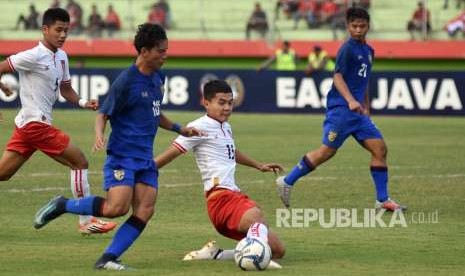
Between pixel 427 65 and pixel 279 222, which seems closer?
pixel 279 222

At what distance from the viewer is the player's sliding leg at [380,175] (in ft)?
Answer: 44.1

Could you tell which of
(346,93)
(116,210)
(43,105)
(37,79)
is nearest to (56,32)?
(37,79)

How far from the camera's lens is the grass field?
9.49 meters

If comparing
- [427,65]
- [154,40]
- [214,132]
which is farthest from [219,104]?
[427,65]

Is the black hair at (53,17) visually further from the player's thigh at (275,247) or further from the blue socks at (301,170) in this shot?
the blue socks at (301,170)

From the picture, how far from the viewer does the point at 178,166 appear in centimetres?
1903

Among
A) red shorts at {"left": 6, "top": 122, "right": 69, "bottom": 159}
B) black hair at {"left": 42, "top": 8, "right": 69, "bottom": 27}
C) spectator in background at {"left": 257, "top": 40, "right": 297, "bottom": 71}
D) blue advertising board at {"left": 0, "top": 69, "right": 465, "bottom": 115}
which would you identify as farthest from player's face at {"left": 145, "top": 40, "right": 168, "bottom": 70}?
spectator in background at {"left": 257, "top": 40, "right": 297, "bottom": 71}

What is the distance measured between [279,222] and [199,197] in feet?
7.73

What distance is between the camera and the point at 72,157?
11.4 meters

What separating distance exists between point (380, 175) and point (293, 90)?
19.7 meters

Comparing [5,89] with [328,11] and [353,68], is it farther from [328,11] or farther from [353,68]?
[328,11]

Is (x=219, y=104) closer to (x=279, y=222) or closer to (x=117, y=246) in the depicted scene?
(x=117, y=246)

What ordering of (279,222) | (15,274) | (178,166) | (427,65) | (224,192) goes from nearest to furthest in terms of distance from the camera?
(15,274) → (224,192) → (279,222) → (178,166) → (427,65)

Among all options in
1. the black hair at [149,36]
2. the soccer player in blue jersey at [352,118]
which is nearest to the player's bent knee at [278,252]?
the black hair at [149,36]
